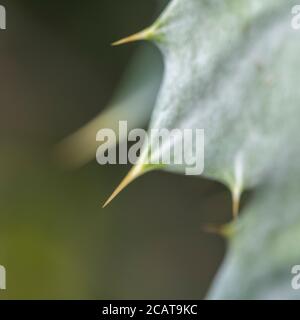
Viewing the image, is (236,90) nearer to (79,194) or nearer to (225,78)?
(225,78)

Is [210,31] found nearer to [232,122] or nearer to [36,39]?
[232,122]

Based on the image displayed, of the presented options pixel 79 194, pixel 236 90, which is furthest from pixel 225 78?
pixel 79 194

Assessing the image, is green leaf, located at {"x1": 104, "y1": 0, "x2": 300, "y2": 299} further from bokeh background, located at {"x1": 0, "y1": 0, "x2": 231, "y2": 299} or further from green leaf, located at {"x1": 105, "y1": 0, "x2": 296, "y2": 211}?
bokeh background, located at {"x1": 0, "y1": 0, "x2": 231, "y2": 299}

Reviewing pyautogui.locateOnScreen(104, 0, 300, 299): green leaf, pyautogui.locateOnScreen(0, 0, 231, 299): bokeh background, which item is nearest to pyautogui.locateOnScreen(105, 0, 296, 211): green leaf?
pyautogui.locateOnScreen(104, 0, 300, 299): green leaf

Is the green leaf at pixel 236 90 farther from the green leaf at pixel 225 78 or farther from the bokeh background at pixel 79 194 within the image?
the bokeh background at pixel 79 194

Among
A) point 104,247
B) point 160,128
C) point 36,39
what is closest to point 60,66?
point 36,39

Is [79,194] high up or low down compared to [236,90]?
down

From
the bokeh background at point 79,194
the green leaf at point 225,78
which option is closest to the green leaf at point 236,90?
the green leaf at point 225,78
